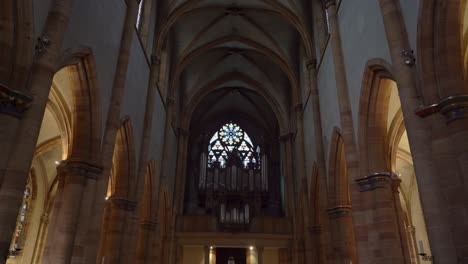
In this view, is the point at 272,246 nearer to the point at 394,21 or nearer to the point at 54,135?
the point at 54,135

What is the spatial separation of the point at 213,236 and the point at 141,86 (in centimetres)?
1152

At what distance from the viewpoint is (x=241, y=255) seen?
94.3 feet

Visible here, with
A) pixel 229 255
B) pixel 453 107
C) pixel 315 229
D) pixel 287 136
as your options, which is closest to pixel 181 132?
pixel 287 136

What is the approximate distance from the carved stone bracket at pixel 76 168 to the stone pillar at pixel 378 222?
7.09 m

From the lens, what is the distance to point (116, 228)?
12.9 m

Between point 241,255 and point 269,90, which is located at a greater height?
point 269,90

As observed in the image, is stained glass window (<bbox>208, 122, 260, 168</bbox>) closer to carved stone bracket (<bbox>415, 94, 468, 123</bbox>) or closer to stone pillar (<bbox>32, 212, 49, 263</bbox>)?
stone pillar (<bbox>32, 212, 49, 263</bbox>)

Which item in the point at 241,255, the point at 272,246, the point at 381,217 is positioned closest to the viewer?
the point at 381,217

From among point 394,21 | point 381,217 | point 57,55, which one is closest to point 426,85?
point 394,21

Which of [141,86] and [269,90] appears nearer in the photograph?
[141,86]

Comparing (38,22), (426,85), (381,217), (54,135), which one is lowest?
(381,217)

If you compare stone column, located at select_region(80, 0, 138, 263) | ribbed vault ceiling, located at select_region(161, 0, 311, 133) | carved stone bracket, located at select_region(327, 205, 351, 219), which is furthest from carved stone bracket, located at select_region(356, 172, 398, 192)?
ribbed vault ceiling, located at select_region(161, 0, 311, 133)

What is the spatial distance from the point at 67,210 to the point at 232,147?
2048 centimetres

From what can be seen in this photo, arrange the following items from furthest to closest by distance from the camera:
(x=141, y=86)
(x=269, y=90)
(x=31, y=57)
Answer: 1. (x=269, y=90)
2. (x=141, y=86)
3. (x=31, y=57)
